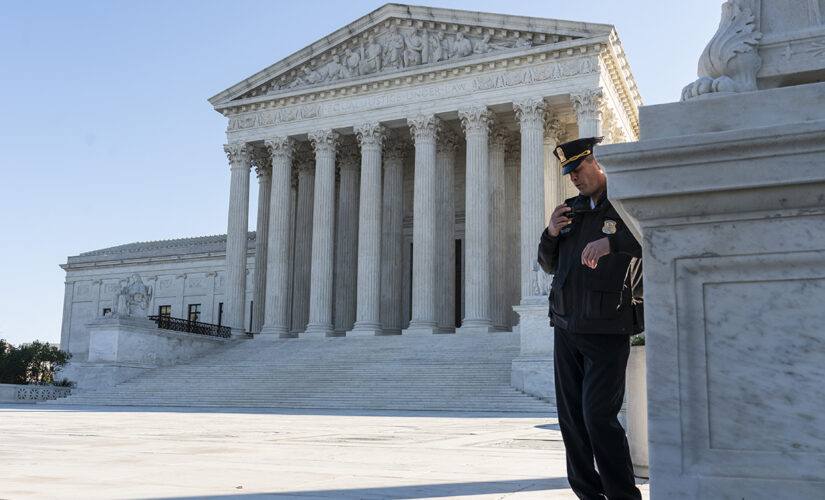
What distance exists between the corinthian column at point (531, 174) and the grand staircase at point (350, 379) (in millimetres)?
→ 4935

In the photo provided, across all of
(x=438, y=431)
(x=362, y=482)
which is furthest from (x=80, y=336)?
(x=362, y=482)

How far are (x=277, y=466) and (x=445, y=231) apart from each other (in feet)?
110

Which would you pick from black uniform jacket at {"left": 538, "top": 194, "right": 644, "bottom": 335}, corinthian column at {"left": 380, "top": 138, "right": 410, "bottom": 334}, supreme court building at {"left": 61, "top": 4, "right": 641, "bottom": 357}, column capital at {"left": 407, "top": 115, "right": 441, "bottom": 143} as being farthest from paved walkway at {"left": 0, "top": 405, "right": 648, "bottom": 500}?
corinthian column at {"left": 380, "top": 138, "right": 410, "bottom": 334}

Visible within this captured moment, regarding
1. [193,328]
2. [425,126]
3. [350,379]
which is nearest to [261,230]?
[193,328]

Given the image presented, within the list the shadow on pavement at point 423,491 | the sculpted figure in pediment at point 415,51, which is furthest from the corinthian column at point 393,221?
the shadow on pavement at point 423,491

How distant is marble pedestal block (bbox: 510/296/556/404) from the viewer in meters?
22.3

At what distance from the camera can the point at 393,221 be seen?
137 feet

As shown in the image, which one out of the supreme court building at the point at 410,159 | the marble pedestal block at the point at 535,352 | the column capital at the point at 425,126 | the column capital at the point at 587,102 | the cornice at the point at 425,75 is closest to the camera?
the marble pedestal block at the point at 535,352

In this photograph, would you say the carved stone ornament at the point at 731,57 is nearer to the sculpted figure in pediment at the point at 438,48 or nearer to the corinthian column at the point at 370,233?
the corinthian column at the point at 370,233

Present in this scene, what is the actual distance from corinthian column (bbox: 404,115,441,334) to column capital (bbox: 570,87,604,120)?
6.97 meters

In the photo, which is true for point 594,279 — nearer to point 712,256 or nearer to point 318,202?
point 712,256

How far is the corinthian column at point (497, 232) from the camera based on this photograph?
3812 cm

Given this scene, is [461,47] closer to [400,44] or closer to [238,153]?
[400,44]

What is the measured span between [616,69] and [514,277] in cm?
1118
